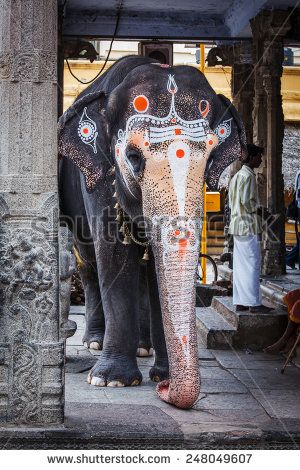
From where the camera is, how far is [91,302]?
312 inches

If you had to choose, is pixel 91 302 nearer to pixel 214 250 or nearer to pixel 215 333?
pixel 215 333

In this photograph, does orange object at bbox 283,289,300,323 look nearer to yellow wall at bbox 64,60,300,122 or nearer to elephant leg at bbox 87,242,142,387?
elephant leg at bbox 87,242,142,387

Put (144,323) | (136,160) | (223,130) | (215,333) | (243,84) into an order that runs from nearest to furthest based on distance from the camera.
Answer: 1. (136,160)
2. (223,130)
3. (144,323)
4. (215,333)
5. (243,84)

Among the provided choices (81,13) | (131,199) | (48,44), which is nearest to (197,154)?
(131,199)

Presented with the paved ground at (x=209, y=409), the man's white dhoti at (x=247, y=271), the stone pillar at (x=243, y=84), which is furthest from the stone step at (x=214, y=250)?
the paved ground at (x=209, y=409)

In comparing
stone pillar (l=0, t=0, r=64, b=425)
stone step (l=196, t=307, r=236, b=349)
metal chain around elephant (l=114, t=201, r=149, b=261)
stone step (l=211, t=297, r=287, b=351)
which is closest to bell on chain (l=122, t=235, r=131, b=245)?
metal chain around elephant (l=114, t=201, r=149, b=261)

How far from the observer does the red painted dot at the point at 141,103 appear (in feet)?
18.8

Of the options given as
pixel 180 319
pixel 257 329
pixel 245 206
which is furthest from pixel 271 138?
pixel 180 319

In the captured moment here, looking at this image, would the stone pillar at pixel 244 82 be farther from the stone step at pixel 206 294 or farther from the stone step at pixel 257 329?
the stone step at pixel 257 329

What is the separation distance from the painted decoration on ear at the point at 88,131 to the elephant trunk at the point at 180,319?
3.99 ft

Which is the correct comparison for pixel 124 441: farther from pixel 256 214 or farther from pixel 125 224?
pixel 256 214

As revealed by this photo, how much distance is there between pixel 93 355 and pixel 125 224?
5.24ft

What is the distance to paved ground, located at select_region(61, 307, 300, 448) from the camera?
498 cm

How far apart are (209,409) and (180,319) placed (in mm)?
717
